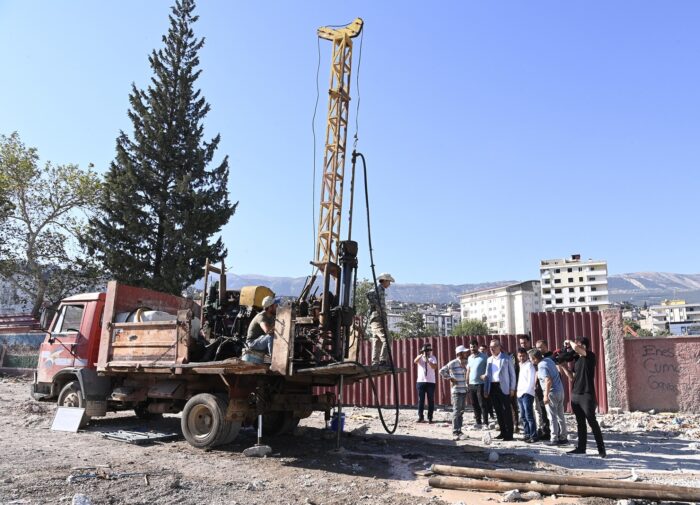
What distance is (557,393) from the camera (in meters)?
8.49

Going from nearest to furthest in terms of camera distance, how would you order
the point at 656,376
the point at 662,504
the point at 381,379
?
the point at 662,504
the point at 656,376
the point at 381,379

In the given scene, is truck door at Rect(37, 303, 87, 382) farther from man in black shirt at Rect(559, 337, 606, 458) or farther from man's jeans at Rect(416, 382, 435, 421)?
man in black shirt at Rect(559, 337, 606, 458)

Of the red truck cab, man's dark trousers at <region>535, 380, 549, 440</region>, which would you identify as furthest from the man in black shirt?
the red truck cab

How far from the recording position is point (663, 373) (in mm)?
11781

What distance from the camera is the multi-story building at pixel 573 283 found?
15100 cm

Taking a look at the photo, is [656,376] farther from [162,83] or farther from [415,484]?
[162,83]

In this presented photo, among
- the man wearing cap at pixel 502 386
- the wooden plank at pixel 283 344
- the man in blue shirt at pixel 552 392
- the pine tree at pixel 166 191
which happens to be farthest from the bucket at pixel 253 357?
the pine tree at pixel 166 191

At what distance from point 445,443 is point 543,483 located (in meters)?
3.52

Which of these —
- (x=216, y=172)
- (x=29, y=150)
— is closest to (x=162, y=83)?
(x=216, y=172)

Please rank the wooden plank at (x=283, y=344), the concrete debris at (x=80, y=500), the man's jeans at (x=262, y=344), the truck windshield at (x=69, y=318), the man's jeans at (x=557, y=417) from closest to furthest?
1. the concrete debris at (x=80, y=500)
2. the wooden plank at (x=283, y=344)
3. the man's jeans at (x=262, y=344)
4. the man's jeans at (x=557, y=417)
5. the truck windshield at (x=69, y=318)

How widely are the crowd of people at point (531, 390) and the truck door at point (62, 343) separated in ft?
23.1

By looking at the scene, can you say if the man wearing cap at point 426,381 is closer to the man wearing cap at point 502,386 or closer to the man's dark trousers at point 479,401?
the man's dark trousers at point 479,401

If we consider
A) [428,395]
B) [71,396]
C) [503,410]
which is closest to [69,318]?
[71,396]

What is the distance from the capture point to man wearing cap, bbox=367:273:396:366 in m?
8.88
